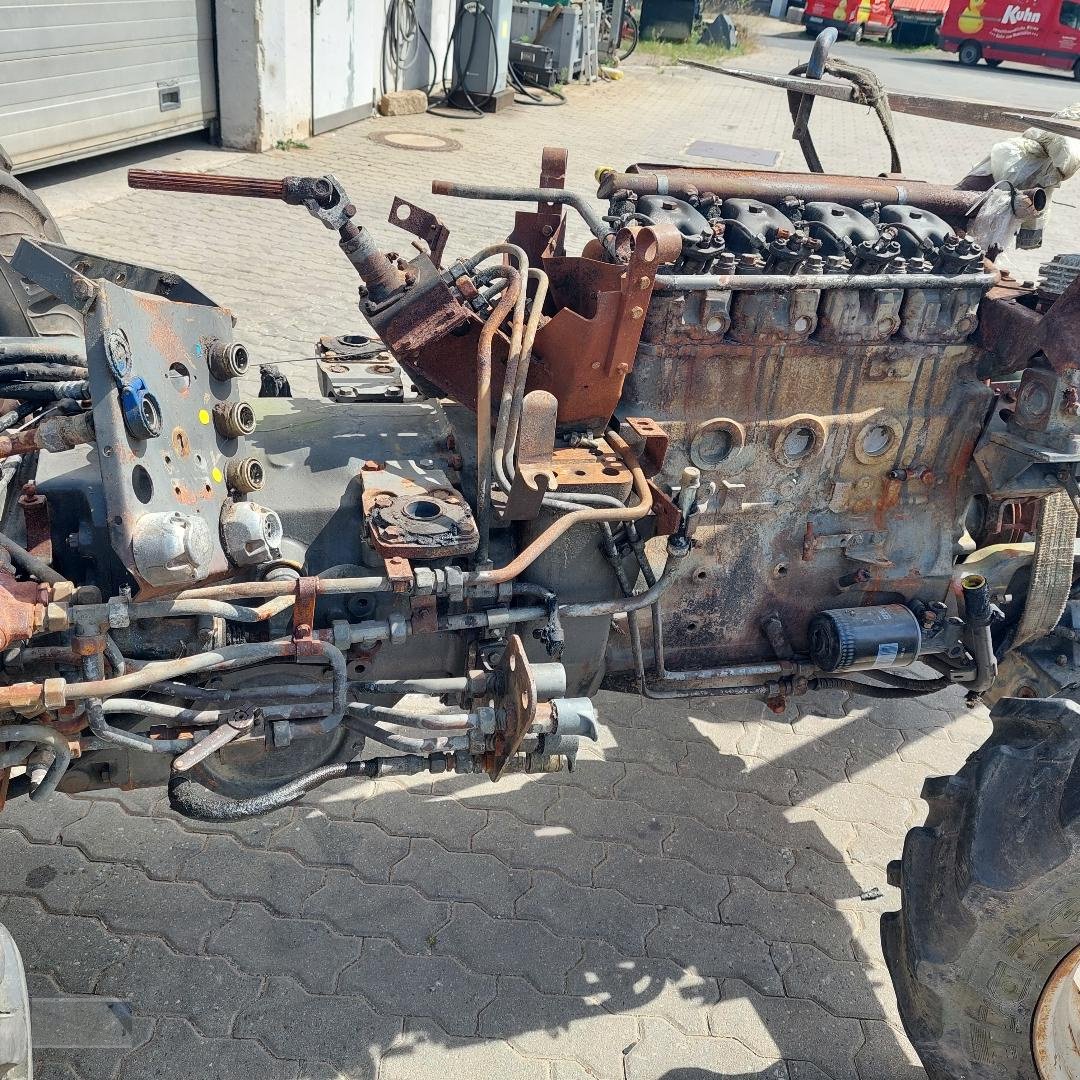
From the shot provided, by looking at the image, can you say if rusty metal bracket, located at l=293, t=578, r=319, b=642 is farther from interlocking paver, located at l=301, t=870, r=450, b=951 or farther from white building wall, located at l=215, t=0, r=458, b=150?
white building wall, located at l=215, t=0, r=458, b=150

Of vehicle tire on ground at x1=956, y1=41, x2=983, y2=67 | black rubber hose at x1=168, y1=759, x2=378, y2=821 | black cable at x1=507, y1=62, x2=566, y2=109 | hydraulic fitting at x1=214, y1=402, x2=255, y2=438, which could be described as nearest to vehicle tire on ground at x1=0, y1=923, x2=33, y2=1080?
black rubber hose at x1=168, y1=759, x2=378, y2=821

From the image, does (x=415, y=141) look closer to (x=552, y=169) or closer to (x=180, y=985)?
(x=552, y=169)

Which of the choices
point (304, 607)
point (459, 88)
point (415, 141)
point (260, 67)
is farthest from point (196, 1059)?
point (459, 88)

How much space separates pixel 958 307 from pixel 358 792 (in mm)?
2424

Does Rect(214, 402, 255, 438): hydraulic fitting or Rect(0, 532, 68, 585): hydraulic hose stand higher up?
Rect(214, 402, 255, 438): hydraulic fitting

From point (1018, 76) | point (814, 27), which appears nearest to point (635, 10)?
point (814, 27)

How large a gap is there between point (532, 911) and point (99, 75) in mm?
8353

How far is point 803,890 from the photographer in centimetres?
324

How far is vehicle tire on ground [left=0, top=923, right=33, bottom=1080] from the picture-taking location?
2.03m

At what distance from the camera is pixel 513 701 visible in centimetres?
238

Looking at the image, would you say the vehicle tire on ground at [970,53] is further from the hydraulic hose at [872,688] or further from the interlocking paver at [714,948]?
the interlocking paver at [714,948]

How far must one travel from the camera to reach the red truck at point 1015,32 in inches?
873

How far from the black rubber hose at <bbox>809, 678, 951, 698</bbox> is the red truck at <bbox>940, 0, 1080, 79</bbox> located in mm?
24480

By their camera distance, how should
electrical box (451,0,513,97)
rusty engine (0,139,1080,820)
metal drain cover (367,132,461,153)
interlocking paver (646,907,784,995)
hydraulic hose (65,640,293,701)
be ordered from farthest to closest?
electrical box (451,0,513,97)
metal drain cover (367,132,461,153)
interlocking paver (646,907,784,995)
rusty engine (0,139,1080,820)
hydraulic hose (65,640,293,701)
